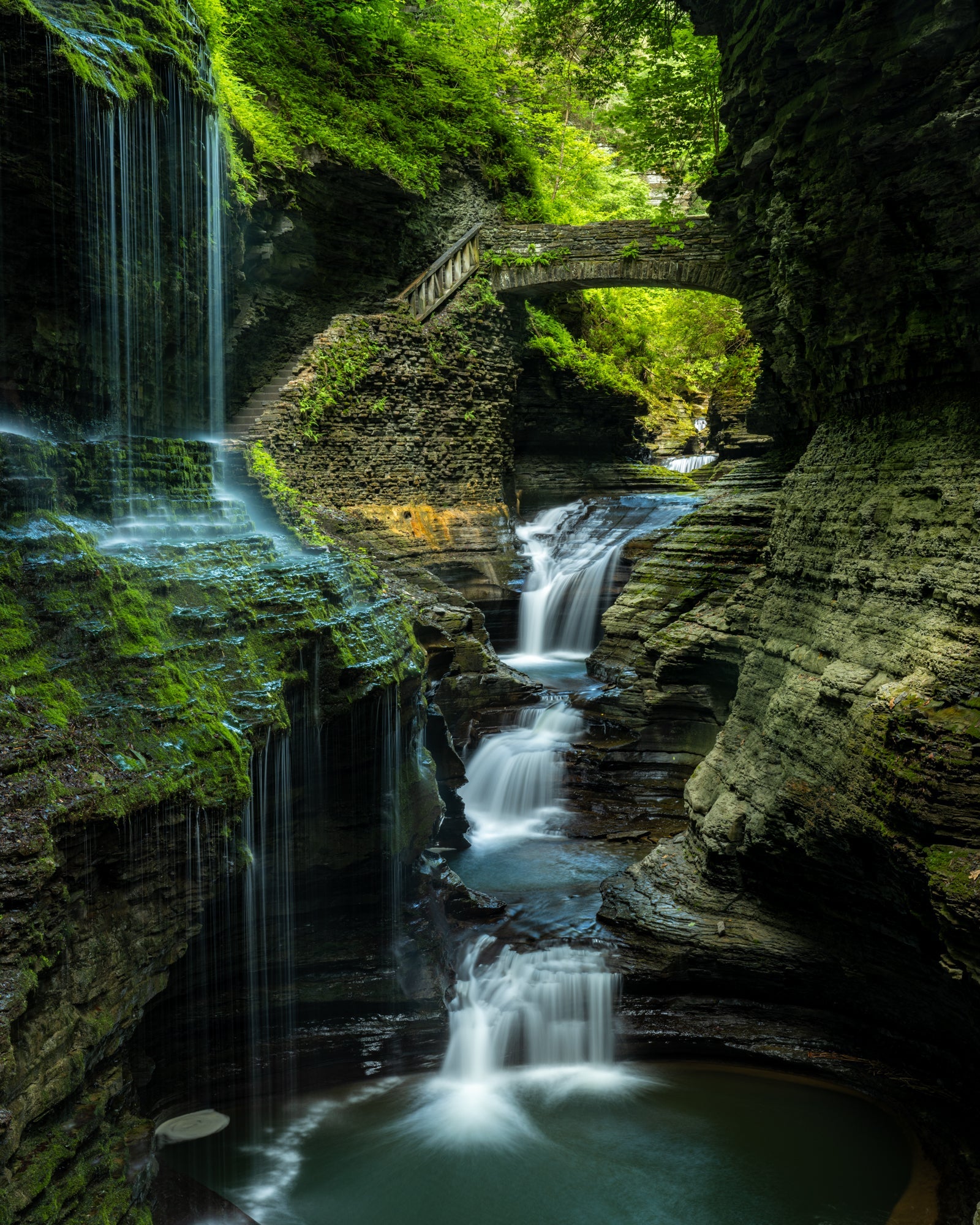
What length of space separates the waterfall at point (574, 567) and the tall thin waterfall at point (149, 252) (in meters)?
8.49

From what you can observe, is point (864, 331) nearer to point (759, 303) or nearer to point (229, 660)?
point (759, 303)

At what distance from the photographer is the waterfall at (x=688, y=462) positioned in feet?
74.1

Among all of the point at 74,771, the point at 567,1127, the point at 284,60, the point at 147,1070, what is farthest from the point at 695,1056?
the point at 284,60

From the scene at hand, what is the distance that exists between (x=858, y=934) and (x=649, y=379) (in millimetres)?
18664

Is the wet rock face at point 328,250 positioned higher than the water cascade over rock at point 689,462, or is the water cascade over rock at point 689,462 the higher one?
the wet rock face at point 328,250

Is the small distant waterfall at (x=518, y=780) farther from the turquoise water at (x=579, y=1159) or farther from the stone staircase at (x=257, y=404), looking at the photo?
the stone staircase at (x=257, y=404)

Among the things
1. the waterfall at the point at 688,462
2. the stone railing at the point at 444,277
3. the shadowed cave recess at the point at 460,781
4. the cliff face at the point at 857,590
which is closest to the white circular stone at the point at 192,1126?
the shadowed cave recess at the point at 460,781

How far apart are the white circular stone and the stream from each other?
0.05 meters

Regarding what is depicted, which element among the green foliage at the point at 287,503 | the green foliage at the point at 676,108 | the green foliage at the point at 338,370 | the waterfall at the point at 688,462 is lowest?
the green foliage at the point at 287,503

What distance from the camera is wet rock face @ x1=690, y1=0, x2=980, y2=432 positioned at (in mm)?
4637

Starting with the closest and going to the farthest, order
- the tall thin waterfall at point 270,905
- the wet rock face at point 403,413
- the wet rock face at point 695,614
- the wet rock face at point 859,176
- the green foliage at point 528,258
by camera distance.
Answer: the wet rock face at point 859,176 → the tall thin waterfall at point 270,905 → the wet rock face at point 695,614 → the wet rock face at point 403,413 → the green foliage at point 528,258

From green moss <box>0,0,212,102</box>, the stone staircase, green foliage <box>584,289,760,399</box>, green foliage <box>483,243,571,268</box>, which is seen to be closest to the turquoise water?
green moss <box>0,0,212,102</box>

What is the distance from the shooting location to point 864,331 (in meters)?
6.20

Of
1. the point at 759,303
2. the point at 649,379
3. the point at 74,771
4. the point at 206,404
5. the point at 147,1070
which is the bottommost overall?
the point at 147,1070
